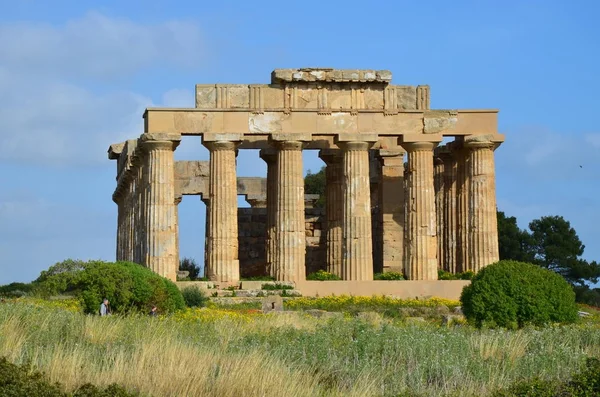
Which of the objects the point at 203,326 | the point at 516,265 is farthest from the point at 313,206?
the point at 203,326

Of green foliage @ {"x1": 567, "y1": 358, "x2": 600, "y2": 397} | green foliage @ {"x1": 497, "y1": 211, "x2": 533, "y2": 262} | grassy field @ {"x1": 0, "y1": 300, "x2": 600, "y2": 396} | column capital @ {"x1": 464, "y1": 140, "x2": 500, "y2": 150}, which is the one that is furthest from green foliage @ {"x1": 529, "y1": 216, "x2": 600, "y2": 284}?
green foliage @ {"x1": 567, "y1": 358, "x2": 600, "y2": 397}

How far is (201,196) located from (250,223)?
2725 mm

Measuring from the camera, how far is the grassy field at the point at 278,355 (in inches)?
834

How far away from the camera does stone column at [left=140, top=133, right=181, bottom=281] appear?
50062 mm

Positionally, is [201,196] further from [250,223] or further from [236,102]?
[236,102]

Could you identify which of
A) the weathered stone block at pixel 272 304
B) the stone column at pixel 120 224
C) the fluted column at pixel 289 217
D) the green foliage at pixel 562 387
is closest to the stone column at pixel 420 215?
the fluted column at pixel 289 217

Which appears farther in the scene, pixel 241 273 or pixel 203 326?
pixel 241 273

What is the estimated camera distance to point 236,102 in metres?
50.6

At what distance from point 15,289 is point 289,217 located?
1083 centimetres

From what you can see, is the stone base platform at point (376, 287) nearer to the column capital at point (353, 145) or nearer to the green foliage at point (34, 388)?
the column capital at point (353, 145)

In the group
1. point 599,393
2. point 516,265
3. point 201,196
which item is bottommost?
point 599,393

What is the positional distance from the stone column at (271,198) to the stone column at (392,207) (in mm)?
4486

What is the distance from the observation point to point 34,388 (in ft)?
65.2

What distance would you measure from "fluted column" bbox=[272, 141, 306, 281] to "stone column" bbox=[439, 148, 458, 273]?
7.14 meters
